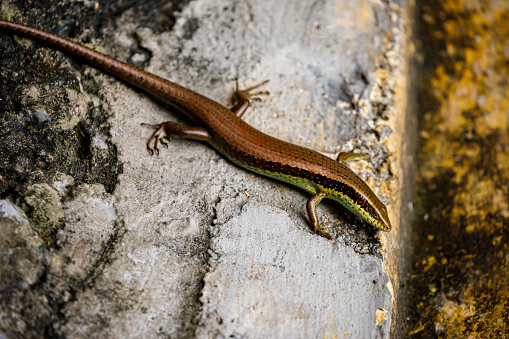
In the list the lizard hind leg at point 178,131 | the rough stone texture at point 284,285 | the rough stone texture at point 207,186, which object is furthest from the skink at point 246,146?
the rough stone texture at point 284,285

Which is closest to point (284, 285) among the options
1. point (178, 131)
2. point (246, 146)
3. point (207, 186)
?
point (207, 186)

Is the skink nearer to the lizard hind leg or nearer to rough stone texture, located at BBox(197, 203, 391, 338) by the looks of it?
the lizard hind leg

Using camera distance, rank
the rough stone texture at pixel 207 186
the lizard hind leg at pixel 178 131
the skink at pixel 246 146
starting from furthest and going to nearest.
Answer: the lizard hind leg at pixel 178 131 < the skink at pixel 246 146 < the rough stone texture at pixel 207 186

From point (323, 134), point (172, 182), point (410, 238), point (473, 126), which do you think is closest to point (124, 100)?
point (172, 182)

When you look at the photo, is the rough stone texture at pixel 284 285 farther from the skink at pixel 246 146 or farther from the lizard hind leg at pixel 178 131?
the lizard hind leg at pixel 178 131

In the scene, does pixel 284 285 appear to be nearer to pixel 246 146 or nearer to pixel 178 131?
pixel 246 146
